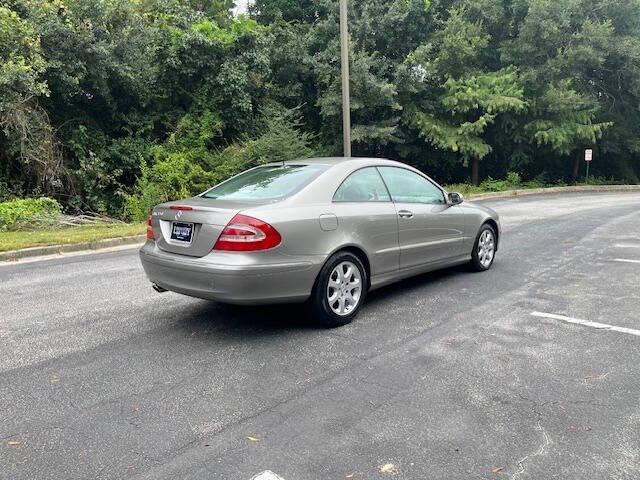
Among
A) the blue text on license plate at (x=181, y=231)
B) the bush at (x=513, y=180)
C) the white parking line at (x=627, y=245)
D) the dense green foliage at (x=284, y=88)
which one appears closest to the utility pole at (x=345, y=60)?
the dense green foliage at (x=284, y=88)

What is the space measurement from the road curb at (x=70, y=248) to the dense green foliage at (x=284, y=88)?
22.7 ft

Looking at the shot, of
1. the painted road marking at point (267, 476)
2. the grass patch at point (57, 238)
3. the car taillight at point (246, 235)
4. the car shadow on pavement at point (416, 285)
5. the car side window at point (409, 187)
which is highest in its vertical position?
the car side window at point (409, 187)

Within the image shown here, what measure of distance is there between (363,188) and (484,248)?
254 cm

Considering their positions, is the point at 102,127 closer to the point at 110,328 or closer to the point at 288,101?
the point at 288,101

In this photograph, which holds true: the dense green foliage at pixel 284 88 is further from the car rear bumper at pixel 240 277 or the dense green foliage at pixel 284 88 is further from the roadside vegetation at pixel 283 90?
the car rear bumper at pixel 240 277

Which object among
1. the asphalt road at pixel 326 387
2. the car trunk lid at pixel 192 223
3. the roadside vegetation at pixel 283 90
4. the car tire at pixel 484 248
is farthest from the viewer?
the roadside vegetation at pixel 283 90

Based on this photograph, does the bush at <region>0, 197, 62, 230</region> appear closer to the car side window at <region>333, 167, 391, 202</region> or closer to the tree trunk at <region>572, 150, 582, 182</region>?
the car side window at <region>333, 167, 391, 202</region>

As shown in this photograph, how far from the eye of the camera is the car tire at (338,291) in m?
4.77

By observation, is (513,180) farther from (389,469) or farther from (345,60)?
(389,469)

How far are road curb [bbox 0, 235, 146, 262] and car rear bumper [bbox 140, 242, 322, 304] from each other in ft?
18.8

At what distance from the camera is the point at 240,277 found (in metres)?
4.33

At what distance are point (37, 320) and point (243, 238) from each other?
7.99 ft

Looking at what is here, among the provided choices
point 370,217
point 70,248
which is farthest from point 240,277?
point 70,248

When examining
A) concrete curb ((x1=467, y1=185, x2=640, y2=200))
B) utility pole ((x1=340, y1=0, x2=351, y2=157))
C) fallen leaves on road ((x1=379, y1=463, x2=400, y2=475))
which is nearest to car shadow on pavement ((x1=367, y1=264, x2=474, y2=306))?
fallen leaves on road ((x1=379, y1=463, x2=400, y2=475))
